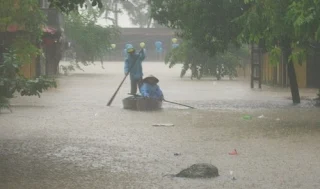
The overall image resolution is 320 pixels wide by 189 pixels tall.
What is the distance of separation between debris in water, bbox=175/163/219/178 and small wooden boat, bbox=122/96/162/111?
9.27 m

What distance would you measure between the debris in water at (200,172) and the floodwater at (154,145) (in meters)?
0.14

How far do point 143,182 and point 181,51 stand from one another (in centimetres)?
2962

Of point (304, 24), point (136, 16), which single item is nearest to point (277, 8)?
point (304, 24)

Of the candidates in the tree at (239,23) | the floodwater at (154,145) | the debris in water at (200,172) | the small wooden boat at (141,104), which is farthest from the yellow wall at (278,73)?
the debris in water at (200,172)

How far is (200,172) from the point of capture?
859 cm

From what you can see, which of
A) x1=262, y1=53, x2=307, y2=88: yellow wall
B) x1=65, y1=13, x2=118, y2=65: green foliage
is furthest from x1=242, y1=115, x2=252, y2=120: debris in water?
x1=65, y1=13, x2=118, y2=65: green foliage

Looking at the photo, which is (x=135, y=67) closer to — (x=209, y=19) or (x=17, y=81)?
(x=209, y=19)

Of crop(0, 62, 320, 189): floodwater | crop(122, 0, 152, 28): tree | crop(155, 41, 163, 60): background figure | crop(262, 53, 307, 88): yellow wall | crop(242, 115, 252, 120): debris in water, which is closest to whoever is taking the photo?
crop(0, 62, 320, 189): floodwater

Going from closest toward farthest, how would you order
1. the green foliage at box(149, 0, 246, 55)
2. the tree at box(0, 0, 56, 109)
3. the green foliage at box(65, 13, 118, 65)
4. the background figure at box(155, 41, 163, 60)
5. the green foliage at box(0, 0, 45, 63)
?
the tree at box(0, 0, 56, 109) < the green foliage at box(149, 0, 246, 55) < the green foliage at box(0, 0, 45, 63) < the green foliage at box(65, 13, 118, 65) < the background figure at box(155, 41, 163, 60)

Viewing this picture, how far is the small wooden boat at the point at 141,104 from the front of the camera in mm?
17984

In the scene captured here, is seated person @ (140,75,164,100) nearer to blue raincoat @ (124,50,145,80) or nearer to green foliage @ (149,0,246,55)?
green foliage @ (149,0,246,55)

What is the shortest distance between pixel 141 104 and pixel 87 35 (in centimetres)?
2737

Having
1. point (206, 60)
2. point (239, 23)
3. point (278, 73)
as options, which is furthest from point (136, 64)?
point (206, 60)

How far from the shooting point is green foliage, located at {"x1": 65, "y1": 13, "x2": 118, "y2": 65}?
4441 centimetres
